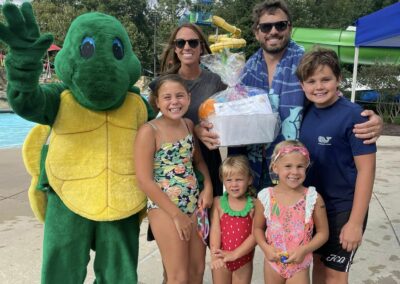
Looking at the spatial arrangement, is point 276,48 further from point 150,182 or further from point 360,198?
point 150,182

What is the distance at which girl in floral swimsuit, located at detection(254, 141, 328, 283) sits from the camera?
210 centimetres

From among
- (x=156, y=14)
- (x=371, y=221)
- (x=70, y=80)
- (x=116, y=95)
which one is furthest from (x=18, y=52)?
(x=156, y=14)

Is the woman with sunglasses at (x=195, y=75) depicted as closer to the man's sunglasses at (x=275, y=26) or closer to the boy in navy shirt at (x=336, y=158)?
the man's sunglasses at (x=275, y=26)

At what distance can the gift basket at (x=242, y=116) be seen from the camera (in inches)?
84.4

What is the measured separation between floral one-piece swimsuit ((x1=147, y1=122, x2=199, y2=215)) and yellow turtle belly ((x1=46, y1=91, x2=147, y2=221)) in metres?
0.17

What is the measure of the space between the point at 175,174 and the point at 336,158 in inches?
34.1

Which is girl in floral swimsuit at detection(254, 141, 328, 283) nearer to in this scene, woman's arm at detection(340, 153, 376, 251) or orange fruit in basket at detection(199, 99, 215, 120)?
woman's arm at detection(340, 153, 376, 251)

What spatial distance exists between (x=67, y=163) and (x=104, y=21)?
82cm

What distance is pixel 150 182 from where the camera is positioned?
2.13m

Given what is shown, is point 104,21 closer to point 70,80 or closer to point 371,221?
point 70,80

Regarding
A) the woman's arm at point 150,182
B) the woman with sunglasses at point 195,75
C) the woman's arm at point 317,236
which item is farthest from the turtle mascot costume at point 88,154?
the woman's arm at point 317,236

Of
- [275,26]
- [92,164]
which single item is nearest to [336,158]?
[275,26]

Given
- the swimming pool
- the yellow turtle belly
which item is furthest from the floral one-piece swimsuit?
the swimming pool

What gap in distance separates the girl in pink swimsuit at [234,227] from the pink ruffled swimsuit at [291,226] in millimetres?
179
